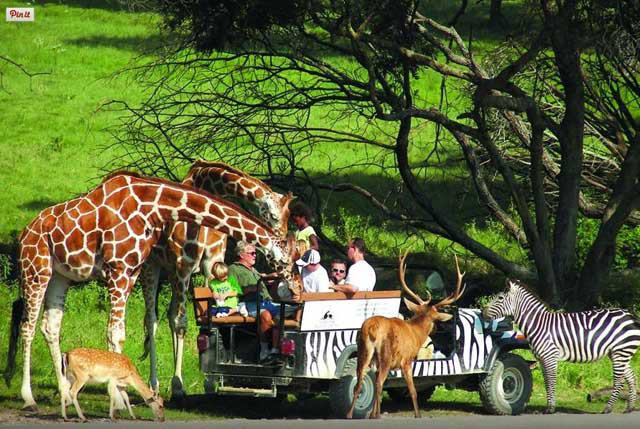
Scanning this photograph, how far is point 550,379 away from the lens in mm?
14211

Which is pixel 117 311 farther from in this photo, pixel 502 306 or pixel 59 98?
pixel 59 98

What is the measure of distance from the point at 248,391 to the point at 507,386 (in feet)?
9.65

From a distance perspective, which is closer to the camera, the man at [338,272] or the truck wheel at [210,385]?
the truck wheel at [210,385]

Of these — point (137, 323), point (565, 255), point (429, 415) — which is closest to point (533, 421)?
point (429, 415)

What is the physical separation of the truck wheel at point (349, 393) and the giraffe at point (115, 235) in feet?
4.87

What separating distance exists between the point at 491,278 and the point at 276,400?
7.33 m

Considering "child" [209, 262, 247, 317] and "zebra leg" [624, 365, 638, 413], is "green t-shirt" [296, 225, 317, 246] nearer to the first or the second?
"child" [209, 262, 247, 317]

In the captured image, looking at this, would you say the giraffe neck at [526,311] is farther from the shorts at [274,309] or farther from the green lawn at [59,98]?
the green lawn at [59,98]

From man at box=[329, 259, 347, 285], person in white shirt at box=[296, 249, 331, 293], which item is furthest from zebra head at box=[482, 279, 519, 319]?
person in white shirt at box=[296, 249, 331, 293]

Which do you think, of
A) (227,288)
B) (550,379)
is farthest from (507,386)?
(227,288)

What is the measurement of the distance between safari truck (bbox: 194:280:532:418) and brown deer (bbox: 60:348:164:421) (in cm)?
92

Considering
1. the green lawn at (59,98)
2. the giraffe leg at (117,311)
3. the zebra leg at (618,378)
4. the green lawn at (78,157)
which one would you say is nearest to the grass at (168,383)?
the green lawn at (78,157)

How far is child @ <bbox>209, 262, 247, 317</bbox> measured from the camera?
1373 cm

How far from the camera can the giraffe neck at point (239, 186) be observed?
51.3 ft
